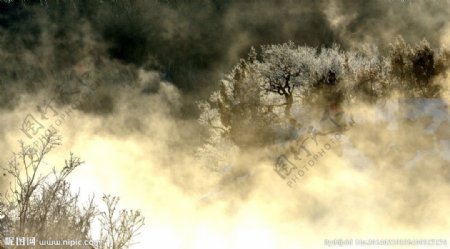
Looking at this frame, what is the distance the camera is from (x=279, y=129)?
4181 centimetres

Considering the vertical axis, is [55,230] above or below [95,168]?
below

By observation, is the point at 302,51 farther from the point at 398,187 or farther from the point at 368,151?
the point at 398,187

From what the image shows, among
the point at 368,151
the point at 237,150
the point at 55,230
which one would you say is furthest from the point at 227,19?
the point at 55,230

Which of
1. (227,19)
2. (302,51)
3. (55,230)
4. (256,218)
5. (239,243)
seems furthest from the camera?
(227,19)

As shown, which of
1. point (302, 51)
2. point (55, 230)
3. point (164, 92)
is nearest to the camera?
point (55, 230)

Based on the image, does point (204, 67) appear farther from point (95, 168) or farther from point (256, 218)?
point (256, 218)

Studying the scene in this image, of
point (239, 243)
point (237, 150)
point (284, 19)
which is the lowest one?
point (239, 243)

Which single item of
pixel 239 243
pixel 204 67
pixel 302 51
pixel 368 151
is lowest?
pixel 239 243

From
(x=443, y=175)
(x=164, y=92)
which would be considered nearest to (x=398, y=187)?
(x=443, y=175)

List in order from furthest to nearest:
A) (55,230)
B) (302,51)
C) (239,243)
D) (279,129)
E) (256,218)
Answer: (302,51) → (279,129) → (256,218) → (239,243) → (55,230)

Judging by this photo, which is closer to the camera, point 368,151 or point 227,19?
point 368,151

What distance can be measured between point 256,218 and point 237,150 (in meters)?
9.75

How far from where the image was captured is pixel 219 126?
5009 cm

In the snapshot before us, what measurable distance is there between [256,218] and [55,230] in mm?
22147
